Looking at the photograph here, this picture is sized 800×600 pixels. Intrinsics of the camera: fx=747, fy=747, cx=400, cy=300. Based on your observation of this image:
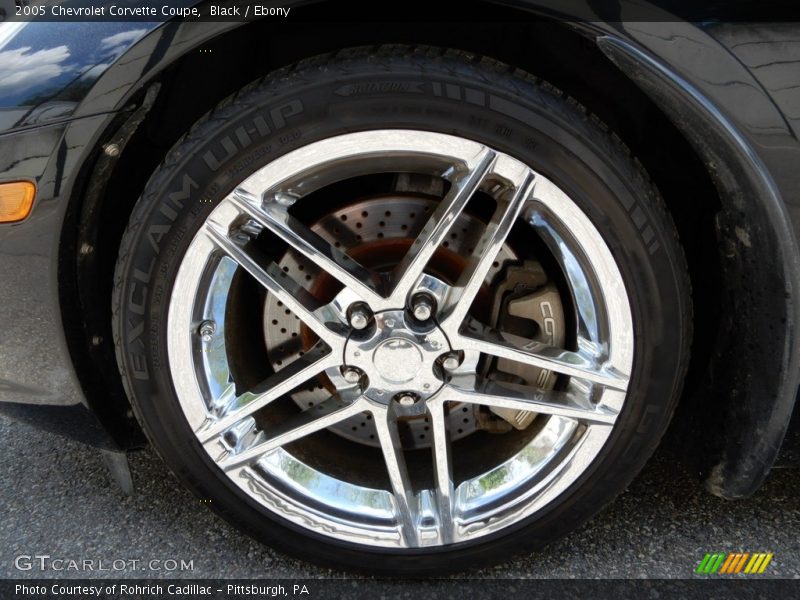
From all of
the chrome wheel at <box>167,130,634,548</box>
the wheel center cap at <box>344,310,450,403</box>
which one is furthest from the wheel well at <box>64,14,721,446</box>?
the wheel center cap at <box>344,310,450,403</box>

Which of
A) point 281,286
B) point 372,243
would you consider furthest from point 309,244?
point 372,243

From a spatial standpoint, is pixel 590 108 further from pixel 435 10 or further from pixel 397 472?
pixel 397 472

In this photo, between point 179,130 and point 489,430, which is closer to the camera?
point 179,130

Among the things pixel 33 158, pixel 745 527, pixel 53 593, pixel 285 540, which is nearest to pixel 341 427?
pixel 285 540

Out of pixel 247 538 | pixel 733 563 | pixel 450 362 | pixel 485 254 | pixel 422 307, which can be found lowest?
pixel 247 538

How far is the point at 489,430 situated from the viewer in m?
1.81

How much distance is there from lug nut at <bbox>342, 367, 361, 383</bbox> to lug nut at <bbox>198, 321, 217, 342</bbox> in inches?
11.2

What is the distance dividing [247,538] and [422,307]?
79 cm

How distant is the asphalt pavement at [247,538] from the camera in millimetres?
1739

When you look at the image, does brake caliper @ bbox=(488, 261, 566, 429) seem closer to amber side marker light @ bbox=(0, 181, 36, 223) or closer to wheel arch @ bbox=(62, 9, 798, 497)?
wheel arch @ bbox=(62, 9, 798, 497)

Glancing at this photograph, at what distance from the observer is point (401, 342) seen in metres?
1.52

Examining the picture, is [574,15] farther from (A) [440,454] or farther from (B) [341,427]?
(B) [341,427]

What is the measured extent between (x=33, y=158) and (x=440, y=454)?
1.00m

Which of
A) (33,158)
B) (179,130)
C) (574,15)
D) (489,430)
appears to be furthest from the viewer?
(489,430)
